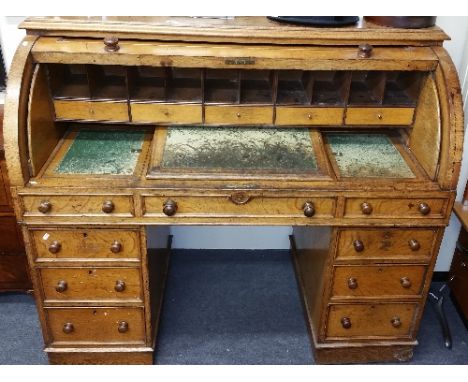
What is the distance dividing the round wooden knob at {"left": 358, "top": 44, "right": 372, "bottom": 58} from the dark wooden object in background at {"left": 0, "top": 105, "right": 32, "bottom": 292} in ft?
5.70

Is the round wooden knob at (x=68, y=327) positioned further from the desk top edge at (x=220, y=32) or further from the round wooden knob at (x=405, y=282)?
the round wooden knob at (x=405, y=282)

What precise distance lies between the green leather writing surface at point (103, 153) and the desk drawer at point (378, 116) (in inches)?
38.0

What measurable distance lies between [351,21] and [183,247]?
6.15ft

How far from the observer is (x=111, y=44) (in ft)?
6.59

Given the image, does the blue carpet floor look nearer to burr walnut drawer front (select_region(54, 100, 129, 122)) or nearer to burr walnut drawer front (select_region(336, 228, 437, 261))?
burr walnut drawer front (select_region(336, 228, 437, 261))

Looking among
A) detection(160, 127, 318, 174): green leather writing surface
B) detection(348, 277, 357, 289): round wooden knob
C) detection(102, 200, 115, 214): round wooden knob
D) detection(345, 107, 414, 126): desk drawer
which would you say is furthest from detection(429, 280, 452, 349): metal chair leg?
detection(102, 200, 115, 214): round wooden knob

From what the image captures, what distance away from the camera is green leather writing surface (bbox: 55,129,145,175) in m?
2.16

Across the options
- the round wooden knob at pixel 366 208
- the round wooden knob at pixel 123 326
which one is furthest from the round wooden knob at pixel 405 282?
the round wooden knob at pixel 123 326

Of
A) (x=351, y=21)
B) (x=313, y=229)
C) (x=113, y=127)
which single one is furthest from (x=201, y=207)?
(x=351, y=21)

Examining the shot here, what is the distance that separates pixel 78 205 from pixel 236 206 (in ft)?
2.15

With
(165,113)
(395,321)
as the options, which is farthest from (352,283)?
(165,113)

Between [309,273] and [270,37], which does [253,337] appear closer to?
[309,273]

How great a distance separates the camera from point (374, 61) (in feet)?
6.79

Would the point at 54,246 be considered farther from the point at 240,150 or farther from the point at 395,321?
the point at 395,321
